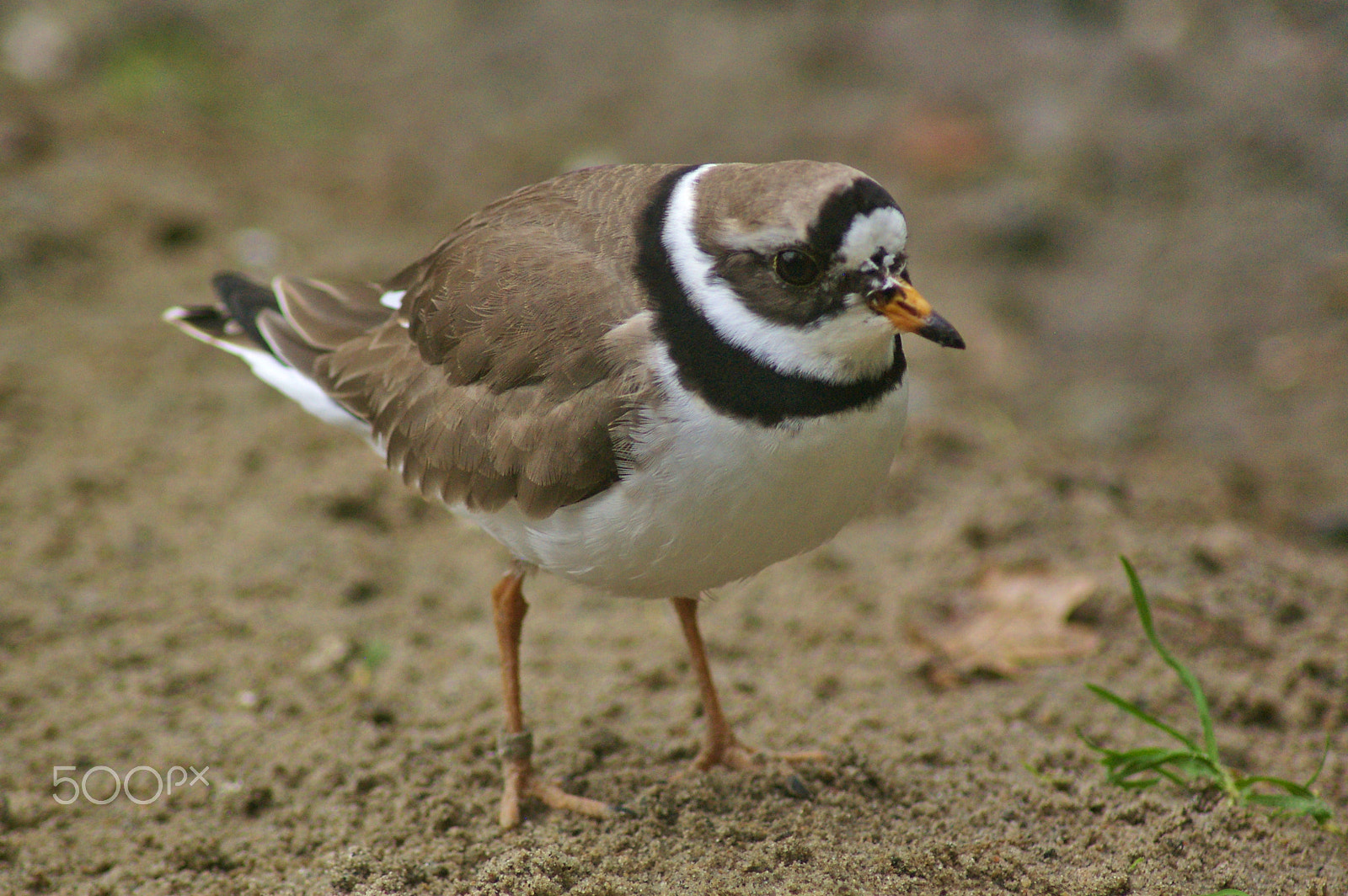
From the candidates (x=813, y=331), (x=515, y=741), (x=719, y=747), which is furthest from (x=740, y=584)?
(x=813, y=331)

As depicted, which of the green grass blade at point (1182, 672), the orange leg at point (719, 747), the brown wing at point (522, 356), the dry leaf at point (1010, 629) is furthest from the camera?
the dry leaf at point (1010, 629)

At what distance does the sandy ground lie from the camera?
3527mm

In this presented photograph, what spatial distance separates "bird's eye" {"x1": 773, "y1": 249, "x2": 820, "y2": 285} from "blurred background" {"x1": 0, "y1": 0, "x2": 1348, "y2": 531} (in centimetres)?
309

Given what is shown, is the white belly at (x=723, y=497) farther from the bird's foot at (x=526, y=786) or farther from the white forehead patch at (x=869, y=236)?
the bird's foot at (x=526, y=786)

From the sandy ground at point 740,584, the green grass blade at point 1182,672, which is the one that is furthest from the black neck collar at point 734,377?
the sandy ground at point 740,584

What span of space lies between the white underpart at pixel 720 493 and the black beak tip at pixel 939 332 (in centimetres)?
23

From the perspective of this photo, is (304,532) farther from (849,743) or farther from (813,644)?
(849,743)

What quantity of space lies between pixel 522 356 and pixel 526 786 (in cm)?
131

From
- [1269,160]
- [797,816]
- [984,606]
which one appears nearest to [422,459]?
[797,816]

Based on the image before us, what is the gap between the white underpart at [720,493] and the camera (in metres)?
2.99

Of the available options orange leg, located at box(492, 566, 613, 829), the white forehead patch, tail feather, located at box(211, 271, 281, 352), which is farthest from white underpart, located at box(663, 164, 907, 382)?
tail feather, located at box(211, 271, 281, 352)

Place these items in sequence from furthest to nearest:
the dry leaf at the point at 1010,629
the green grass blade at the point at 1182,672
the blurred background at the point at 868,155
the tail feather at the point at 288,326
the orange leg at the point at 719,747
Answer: the blurred background at the point at 868,155 < the dry leaf at the point at 1010,629 < the tail feather at the point at 288,326 < the orange leg at the point at 719,747 < the green grass blade at the point at 1182,672

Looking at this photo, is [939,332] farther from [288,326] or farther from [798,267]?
[288,326]

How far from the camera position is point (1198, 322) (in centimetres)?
685
